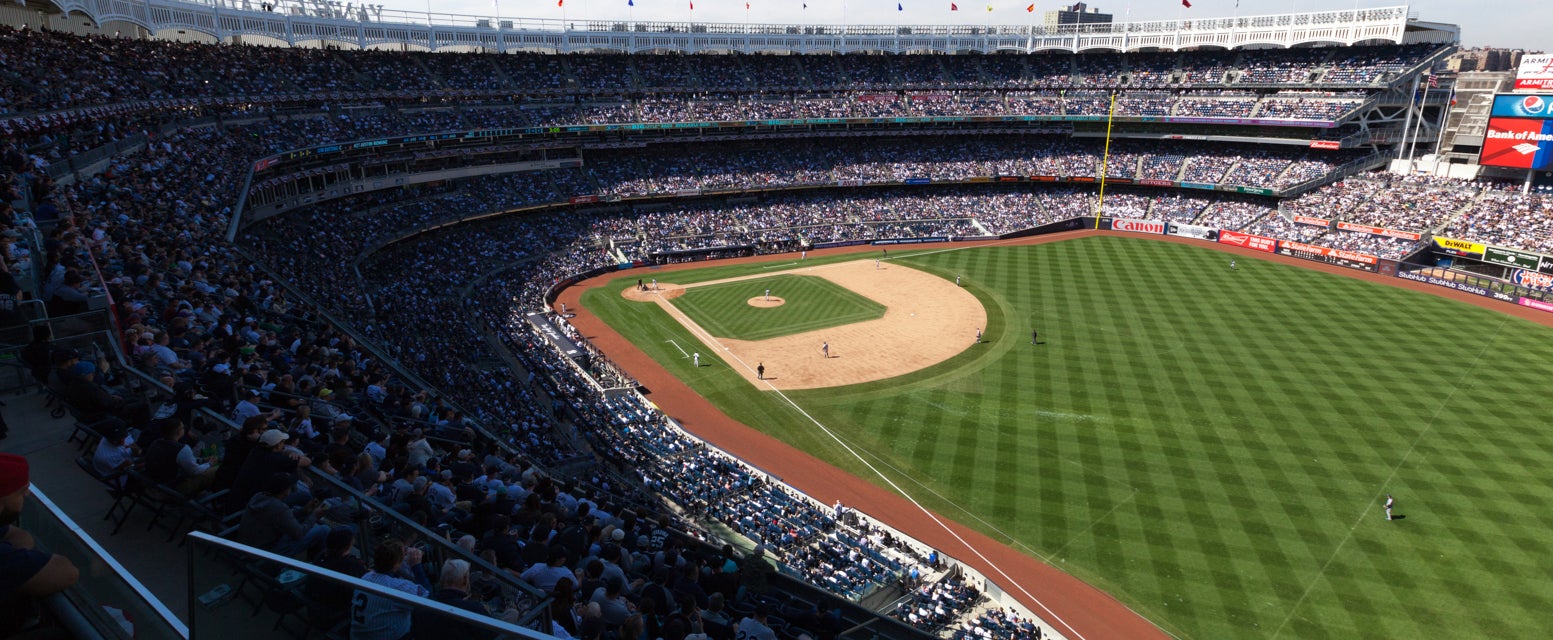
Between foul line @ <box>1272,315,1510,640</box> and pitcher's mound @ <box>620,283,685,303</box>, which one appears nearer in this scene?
foul line @ <box>1272,315,1510,640</box>

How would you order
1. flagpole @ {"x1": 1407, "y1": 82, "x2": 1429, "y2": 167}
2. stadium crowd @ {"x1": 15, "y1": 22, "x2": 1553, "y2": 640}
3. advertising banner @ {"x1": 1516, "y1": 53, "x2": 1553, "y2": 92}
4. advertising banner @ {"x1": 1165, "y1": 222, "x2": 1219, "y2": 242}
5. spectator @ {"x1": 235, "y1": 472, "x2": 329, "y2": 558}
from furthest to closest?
advertising banner @ {"x1": 1165, "y1": 222, "x2": 1219, "y2": 242} → flagpole @ {"x1": 1407, "y1": 82, "x2": 1429, "y2": 167} → advertising banner @ {"x1": 1516, "y1": 53, "x2": 1553, "y2": 92} → stadium crowd @ {"x1": 15, "y1": 22, "x2": 1553, "y2": 640} → spectator @ {"x1": 235, "y1": 472, "x2": 329, "y2": 558}

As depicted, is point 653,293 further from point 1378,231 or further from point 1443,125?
point 1443,125

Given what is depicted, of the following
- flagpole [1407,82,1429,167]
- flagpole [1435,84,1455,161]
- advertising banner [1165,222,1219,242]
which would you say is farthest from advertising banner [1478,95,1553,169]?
advertising banner [1165,222,1219,242]

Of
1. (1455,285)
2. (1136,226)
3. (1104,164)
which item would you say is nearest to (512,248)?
(1136,226)

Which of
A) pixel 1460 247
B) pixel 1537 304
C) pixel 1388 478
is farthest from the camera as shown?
pixel 1460 247

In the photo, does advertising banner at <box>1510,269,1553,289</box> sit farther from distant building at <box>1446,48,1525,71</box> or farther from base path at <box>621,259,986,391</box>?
distant building at <box>1446,48,1525,71</box>
